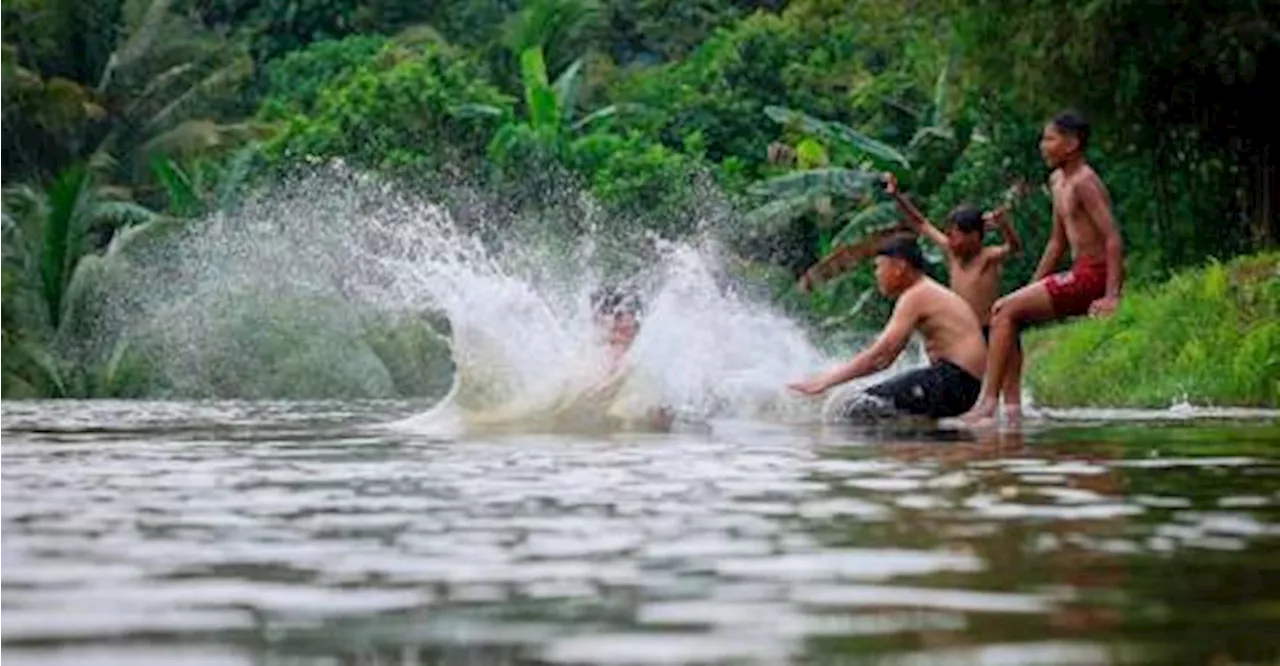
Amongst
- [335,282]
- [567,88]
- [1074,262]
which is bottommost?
[1074,262]

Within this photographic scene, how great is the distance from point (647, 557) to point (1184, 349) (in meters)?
12.4

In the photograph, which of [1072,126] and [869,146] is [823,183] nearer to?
[869,146]

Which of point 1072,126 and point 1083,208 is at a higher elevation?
point 1072,126

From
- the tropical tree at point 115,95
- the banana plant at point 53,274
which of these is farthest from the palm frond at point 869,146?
the tropical tree at point 115,95

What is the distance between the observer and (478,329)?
13719mm

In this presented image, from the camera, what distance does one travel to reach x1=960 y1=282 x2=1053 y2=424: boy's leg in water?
13.5 meters

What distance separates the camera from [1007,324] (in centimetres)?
1371

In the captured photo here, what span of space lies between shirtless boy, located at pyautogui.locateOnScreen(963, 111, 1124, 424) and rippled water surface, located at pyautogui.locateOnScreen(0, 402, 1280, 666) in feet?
11.8

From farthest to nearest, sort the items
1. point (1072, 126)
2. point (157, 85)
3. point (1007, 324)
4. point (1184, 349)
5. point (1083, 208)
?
point (157, 85) < point (1184, 349) < point (1083, 208) < point (1072, 126) < point (1007, 324)

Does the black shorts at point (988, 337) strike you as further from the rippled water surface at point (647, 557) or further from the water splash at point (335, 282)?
the water splash at point (335, 282)

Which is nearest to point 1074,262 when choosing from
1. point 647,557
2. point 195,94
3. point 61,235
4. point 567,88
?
point 647,557

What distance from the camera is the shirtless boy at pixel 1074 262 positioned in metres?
13.7

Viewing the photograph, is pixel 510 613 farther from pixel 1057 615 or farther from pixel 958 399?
pixel 958 399

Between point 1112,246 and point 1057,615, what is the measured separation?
971 cm
